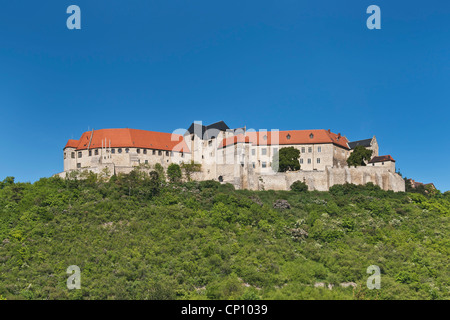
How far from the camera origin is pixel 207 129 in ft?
249

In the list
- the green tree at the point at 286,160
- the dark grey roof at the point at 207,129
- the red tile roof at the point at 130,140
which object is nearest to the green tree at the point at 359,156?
the green tree at the point at 286,160

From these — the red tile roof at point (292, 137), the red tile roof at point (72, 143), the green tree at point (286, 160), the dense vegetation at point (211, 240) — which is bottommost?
the dense vegetation at point (211, 240)

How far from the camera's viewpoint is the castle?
6894 cm

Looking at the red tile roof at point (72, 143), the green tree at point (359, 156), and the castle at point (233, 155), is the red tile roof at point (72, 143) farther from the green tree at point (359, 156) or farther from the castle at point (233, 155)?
the green tree at point (359, 156)

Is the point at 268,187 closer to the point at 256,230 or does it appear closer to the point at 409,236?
the point at 256,230

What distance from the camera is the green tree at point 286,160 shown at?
236ft

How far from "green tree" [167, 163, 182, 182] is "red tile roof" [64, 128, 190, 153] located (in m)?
5.70

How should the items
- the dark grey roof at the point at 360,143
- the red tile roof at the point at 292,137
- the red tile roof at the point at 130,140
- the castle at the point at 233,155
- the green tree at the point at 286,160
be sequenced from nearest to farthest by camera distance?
1. the castle at the point at 233,155
2. the red tile roof at the point at 130,140
3. the green tree at the point at 286,160
4. the red tile roof at the point at 292,137
5. the dark grey roof at the point at 360,143

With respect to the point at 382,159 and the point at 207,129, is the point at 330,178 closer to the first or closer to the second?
the point at 382,159

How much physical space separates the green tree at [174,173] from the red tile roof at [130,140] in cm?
570

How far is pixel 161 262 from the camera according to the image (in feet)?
149

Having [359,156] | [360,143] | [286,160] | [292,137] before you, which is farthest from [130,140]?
[360,143]
